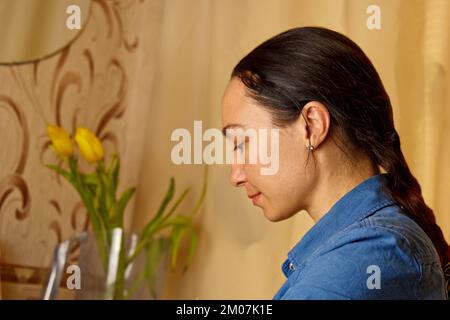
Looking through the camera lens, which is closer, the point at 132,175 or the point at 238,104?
the point at 238,104

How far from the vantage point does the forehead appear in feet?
2.67

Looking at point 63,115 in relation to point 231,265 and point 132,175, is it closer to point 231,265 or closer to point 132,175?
point 132,175

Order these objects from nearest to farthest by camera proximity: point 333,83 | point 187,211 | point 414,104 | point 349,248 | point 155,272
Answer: point 349,248, point 333,83, point 414,104, point 155,272, point 187,211

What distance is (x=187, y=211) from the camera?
5.55 feet

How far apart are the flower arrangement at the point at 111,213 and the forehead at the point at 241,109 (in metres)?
0.75

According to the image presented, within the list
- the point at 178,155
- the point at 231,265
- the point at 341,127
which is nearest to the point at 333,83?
the point at 341,127

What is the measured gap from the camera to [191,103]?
1.69 m

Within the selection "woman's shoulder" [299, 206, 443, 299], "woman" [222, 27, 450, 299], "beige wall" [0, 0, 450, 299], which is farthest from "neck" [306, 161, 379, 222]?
"beige wall" [0, 0, 450, 299]

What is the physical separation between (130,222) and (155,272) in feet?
0.74

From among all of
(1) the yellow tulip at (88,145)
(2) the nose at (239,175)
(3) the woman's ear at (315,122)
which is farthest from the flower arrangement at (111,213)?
(3) the woman's ear at (315,122)

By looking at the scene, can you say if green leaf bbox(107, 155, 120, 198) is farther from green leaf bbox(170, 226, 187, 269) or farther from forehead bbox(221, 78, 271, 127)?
forehead bbox(221, 78, 271, 127)

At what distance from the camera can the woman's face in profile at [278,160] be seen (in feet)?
2.67

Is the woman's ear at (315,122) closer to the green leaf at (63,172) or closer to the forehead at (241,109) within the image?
the forehead at (241,109)

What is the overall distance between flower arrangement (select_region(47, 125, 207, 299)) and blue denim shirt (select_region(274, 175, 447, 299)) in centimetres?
82
